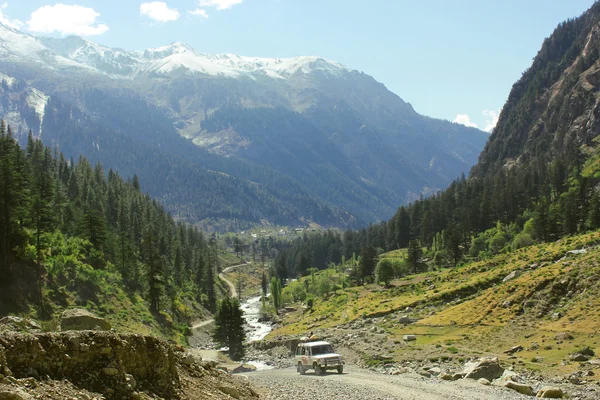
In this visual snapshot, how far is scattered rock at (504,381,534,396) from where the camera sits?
3040cm

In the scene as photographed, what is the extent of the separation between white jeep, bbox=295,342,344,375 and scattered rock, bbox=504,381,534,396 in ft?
41.0

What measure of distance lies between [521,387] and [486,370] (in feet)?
14.0

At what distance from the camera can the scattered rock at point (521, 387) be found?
99.7 feet

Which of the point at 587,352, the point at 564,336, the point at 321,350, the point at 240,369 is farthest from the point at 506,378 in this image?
the point at 240,369

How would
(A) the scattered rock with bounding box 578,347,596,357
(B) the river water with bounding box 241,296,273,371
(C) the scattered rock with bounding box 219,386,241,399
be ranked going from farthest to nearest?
1. (B) the river water with bounding box 241,296,273,371
2. (A) the scattered rock with bounding box 578,347,596,357
3. (C) the scattered rock with bounding box 219,386,241,399

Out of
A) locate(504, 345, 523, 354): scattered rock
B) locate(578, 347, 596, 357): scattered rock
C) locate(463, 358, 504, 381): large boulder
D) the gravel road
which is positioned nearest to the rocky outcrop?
the gravel road

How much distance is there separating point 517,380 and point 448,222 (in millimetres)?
153762

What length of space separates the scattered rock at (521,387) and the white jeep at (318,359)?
12.5 meters

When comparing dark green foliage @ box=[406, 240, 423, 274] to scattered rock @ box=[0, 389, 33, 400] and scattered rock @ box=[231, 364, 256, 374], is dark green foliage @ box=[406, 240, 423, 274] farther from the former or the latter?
scattered rock @ box=[0, 389, 33, 400]

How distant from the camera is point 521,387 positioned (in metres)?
30.9

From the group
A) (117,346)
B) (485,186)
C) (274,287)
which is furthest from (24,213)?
(485,186)

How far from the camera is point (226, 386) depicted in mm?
23266

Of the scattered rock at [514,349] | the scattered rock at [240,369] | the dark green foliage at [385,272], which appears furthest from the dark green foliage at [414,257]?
the scattered rock at [514,349]

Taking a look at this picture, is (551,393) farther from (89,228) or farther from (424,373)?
(89,228)
